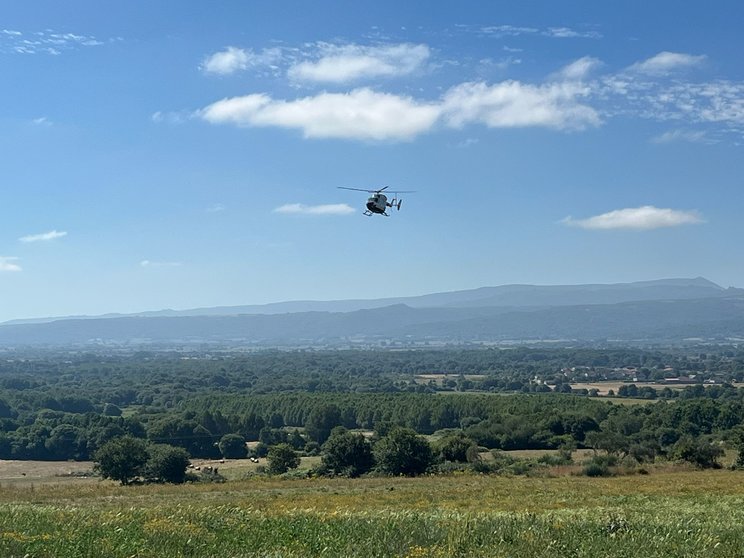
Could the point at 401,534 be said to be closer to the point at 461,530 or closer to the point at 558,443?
the point at 461,530

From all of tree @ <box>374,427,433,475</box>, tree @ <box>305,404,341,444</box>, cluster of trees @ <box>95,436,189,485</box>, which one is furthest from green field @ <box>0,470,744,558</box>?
tree @ <box>305,404,341,444</box>

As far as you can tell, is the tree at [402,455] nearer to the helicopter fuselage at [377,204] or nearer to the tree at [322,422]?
the helicopter fuselage at [377,204]

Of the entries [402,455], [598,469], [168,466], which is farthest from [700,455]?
[168,466]

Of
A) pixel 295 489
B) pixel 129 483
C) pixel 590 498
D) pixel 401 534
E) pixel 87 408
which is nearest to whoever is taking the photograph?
pixel 401 534

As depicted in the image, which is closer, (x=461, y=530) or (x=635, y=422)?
(x=461, y=530)

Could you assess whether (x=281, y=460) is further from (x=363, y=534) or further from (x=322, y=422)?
(x=363, y=534)

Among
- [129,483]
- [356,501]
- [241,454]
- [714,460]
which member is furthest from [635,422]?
[356,501]

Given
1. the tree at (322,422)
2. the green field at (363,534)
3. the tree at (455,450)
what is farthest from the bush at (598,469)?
the tree at (322,422)
